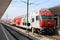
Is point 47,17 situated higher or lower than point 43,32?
higher

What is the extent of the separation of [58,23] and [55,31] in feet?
49.2

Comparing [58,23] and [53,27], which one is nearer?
[53,27]

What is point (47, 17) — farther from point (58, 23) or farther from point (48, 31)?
point (58, 23)

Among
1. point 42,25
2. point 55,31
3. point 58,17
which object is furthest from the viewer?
point 58,17

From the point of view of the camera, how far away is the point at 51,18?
3203 centimetres

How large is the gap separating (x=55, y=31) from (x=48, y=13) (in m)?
3.48

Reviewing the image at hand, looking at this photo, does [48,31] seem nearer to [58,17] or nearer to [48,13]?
[48,13]

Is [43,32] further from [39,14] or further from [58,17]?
[58,17]

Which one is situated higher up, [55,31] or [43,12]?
[43,12]

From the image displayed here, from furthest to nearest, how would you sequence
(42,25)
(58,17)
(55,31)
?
1. (58,17)
2. (55,31)
3. (42,25)

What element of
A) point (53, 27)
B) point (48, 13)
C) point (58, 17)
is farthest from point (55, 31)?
point (58, 17)

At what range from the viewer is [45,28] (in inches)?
1254

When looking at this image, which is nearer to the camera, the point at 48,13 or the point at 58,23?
the point at 48,13

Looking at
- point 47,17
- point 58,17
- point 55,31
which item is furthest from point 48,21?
point 58,17
